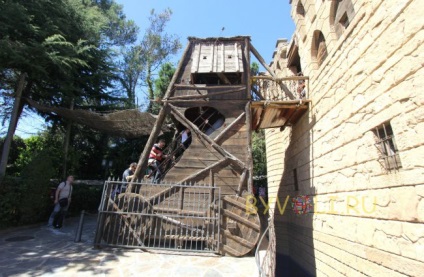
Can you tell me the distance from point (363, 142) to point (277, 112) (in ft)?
13.4

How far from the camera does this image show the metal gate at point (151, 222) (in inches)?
216

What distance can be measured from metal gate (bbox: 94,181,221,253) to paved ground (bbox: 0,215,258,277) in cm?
30

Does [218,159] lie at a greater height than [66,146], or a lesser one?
lesser

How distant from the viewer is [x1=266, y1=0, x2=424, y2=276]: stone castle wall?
3229 millimetres

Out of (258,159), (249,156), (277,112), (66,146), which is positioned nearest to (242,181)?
(249,156)

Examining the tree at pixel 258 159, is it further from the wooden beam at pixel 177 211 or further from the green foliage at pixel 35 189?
the green foliage at pixel 35 189

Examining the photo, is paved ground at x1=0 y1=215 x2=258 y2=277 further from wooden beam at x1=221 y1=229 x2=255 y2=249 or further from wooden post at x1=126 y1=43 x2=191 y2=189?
wooden post at x1=126 y1=43 x2=191 y2=189

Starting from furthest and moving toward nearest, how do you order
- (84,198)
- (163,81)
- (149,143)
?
(163,81) < (84,198) < (149,143)

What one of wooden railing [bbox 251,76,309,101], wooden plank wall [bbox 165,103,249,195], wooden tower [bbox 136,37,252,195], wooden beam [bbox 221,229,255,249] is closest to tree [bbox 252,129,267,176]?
wooden railing [bbox 251,76,309,101]

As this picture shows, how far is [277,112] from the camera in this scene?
8336 millimetres

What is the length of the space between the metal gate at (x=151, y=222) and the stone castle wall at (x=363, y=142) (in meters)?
2.79

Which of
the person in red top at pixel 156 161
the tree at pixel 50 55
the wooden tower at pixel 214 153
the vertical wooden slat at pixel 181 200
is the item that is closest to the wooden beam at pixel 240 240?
the wooden tower at pixel 214 153

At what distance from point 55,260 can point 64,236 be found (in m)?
2.25

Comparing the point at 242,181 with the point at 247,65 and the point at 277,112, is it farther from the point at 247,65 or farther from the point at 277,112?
the point at 247,65
